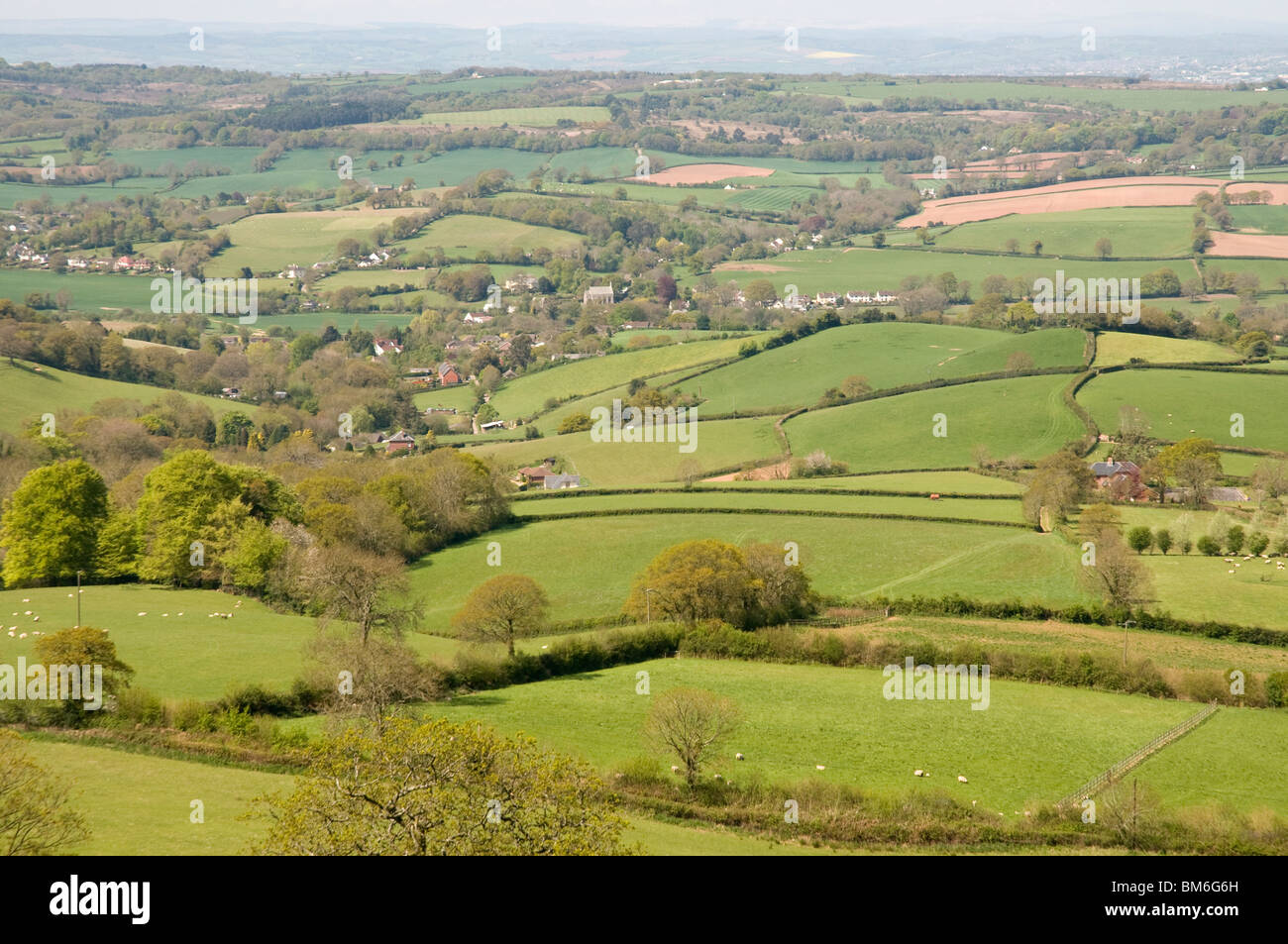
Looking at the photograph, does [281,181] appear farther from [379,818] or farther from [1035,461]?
[379,818]

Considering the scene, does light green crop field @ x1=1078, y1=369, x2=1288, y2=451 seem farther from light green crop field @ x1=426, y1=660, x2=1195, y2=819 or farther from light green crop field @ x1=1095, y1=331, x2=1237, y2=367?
light green crop field @ x1=426, y1=660, x2=1195, y2=819

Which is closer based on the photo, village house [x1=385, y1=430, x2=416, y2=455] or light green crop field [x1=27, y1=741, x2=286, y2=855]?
light green crop field [x1=27, y1=741, x2=286, y2=855]

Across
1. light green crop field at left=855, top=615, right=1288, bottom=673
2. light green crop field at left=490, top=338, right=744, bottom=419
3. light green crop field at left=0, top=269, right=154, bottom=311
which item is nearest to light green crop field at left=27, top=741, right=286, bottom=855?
light green crop field at left=855, top=615, right=1288, bottom=673

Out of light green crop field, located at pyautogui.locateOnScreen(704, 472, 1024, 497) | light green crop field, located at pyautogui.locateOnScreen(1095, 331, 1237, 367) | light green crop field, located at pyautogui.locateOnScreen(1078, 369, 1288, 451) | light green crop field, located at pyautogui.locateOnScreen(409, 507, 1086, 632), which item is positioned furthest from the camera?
light green crop field, located at pyautogui.locateOnScreen(1095, 331, 1237, 367)

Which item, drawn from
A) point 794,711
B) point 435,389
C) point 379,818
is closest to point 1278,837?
point 794,711

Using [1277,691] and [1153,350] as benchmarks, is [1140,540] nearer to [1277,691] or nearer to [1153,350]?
[1277,691]
